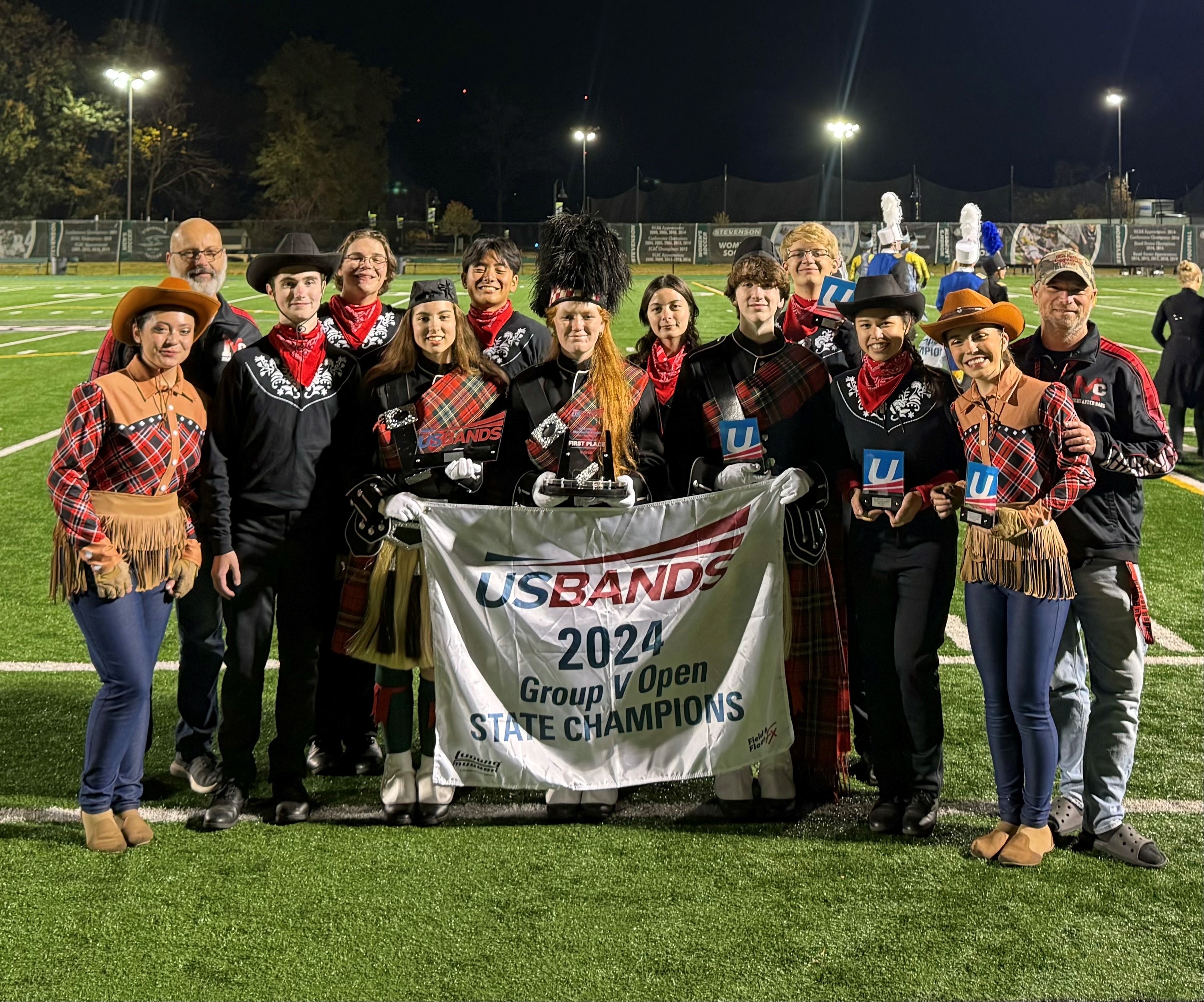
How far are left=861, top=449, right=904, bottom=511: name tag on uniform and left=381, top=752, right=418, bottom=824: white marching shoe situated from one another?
192 centimetres

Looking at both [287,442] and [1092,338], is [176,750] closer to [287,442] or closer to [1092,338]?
[287,442]

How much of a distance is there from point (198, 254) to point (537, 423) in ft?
5.82

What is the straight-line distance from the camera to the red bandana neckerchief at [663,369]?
5.30m

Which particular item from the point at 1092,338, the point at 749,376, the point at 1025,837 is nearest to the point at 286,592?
the point at 749,376

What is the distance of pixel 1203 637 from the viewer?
22.9ft

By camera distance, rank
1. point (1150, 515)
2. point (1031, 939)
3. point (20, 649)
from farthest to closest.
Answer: point (1150, 515)
point (20, 649)
point (1031, 939)

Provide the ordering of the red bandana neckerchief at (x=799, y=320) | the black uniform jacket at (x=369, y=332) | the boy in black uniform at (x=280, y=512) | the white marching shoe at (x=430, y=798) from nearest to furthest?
the boy in black uniform at (x=280, y=512) < the white marching shoe at (x=430, y=798) < the black uniform jacket at (x=369, y=332) < the red bandana neckerchief at (x=799, y=320)

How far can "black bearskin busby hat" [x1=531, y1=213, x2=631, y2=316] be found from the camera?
451 centimetres

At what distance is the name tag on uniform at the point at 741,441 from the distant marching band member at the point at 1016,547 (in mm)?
654

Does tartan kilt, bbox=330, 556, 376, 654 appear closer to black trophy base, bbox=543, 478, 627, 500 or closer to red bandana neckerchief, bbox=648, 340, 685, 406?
black trophy base, bbox=543, 478, 627, 500

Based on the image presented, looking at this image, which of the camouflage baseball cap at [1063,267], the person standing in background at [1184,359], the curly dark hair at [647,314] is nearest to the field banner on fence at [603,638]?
the curly dark hair at [647,314]

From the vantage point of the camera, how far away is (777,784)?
15.4 ft

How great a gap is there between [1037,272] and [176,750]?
3879 mm

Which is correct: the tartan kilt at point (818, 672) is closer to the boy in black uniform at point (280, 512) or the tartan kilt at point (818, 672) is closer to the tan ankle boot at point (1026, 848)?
the tan ankle boot at point (1026, 848)
